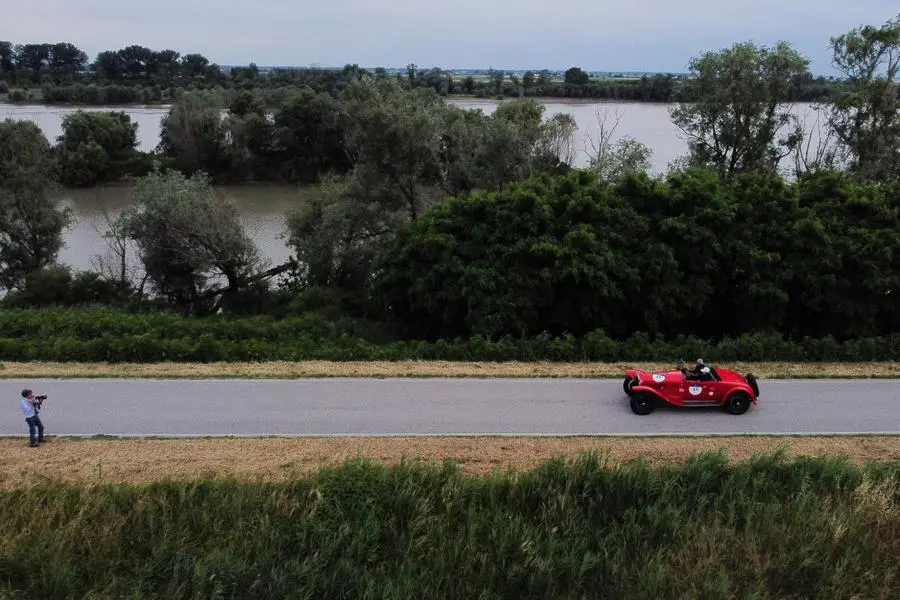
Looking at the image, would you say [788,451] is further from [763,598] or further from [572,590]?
[572,590]

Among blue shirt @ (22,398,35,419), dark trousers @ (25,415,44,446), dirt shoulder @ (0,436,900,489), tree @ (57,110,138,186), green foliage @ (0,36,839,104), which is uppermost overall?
green foliage @ (0,36,839,104)

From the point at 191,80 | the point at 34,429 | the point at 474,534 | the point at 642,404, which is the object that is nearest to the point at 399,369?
the point at 642,404

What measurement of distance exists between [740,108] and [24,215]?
29127 millimetres

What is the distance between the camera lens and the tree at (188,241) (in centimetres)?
2750

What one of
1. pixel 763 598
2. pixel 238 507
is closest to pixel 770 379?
pixel 763 598

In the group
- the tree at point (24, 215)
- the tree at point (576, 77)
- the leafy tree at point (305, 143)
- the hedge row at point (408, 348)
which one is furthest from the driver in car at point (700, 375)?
the tree at point (576, 77)

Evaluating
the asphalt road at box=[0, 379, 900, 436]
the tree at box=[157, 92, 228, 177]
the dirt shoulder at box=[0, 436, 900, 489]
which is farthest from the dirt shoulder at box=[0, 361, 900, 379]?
the tree at box=[157, 92, 228, 177]

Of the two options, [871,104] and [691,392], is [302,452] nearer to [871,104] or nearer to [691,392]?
[691,392]

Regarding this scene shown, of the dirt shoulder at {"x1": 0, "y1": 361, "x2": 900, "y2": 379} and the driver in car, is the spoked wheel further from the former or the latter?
the dirt shoulder at {"x1": 0, "y1": 361, "x2": 900, "y2": 379}

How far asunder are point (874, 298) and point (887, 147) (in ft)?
39.1

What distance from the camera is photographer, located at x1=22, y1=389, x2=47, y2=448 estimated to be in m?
12.3

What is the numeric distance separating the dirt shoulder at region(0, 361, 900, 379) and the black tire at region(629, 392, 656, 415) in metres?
2.01

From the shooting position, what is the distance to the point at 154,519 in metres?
10.1

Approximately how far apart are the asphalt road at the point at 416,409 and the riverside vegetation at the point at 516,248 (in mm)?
1998
